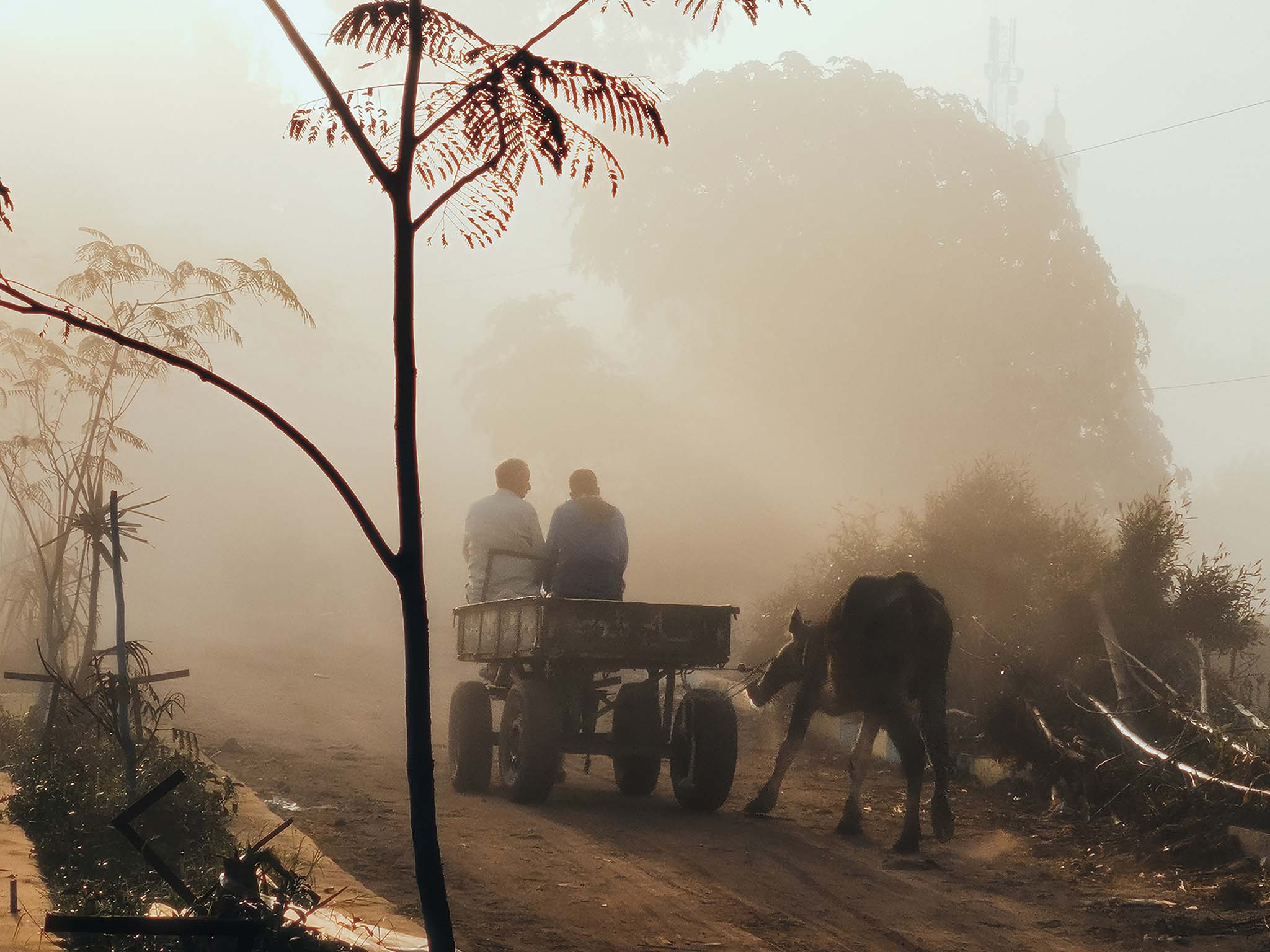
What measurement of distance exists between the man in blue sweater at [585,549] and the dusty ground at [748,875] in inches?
70.6

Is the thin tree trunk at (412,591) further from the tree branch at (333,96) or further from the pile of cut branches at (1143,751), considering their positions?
the pile of cut branches at (1143,751)

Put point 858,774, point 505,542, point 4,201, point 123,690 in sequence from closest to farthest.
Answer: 1. point 4,201
2. point 123,690
3. point 858,774
4. point 505,542

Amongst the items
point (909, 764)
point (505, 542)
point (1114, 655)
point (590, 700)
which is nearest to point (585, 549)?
point (505, 542)

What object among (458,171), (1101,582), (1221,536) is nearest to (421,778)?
(458,171)

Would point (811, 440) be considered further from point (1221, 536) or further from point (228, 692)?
point (1221, 536)

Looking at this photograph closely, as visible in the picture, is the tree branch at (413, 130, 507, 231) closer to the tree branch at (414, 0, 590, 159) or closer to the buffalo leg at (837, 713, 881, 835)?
the tree branch at (414, 0, 590, 159)

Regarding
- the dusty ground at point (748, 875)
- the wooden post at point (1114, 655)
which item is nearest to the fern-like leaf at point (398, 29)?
the dusty ground at point (748, 875)

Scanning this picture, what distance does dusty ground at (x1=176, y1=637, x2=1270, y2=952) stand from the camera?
21.9 feet

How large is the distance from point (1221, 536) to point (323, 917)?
7920cm

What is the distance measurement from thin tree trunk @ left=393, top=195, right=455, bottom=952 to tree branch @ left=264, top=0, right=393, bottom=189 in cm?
10

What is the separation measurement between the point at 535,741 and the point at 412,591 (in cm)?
663

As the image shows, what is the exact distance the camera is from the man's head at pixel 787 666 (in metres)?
10.6

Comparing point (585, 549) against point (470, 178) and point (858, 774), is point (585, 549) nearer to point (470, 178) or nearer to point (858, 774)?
point (858, 774)

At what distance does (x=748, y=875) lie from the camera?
26.2ft
